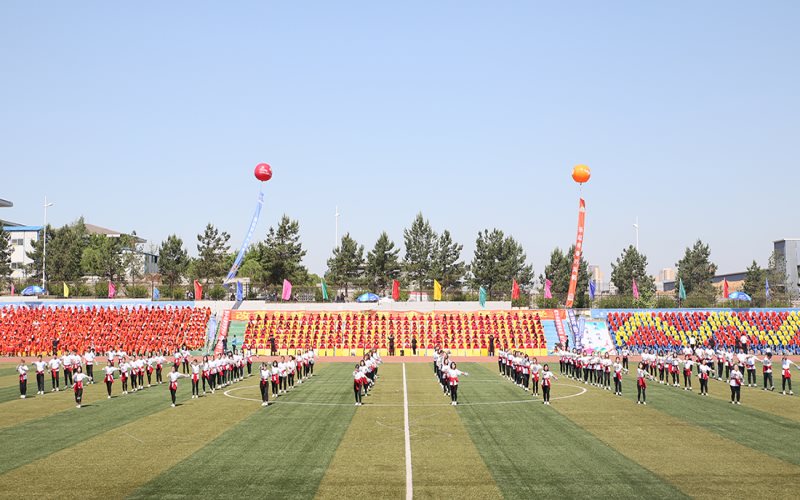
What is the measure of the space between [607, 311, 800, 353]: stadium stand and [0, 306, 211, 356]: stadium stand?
40.9 m

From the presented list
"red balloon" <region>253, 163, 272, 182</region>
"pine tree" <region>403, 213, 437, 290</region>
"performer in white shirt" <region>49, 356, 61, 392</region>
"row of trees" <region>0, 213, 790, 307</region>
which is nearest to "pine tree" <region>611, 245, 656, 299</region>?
"row of trees" <region>0, 213, 790, 307</region>

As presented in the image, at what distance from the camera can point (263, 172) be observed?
71.6 metres

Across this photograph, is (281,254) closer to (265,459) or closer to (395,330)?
(395,330)

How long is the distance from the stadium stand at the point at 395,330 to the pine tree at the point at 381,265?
28479 mm

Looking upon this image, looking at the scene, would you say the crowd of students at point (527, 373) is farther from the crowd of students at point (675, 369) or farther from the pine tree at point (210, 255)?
the pine tree at point (210, 255)

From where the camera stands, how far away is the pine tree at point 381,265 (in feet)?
330

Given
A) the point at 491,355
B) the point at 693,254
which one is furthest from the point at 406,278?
the point at 693,254

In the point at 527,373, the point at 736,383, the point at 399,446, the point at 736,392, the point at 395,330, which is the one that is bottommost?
the point at 399,446

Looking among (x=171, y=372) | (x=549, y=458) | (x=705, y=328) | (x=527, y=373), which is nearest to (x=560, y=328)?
(x=705, y=328)

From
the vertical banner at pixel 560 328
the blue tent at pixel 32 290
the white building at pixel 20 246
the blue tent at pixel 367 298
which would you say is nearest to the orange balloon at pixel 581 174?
the vertical banner at pixel 560 328

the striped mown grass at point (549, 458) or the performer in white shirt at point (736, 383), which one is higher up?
the performer in white shirt at point (736, 383)

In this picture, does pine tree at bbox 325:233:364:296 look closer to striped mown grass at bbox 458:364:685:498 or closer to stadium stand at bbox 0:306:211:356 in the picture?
stadium stand at bbox 0:306:211:356

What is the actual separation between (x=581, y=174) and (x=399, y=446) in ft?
147

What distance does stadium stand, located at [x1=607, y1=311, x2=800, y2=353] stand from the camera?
217 ft
